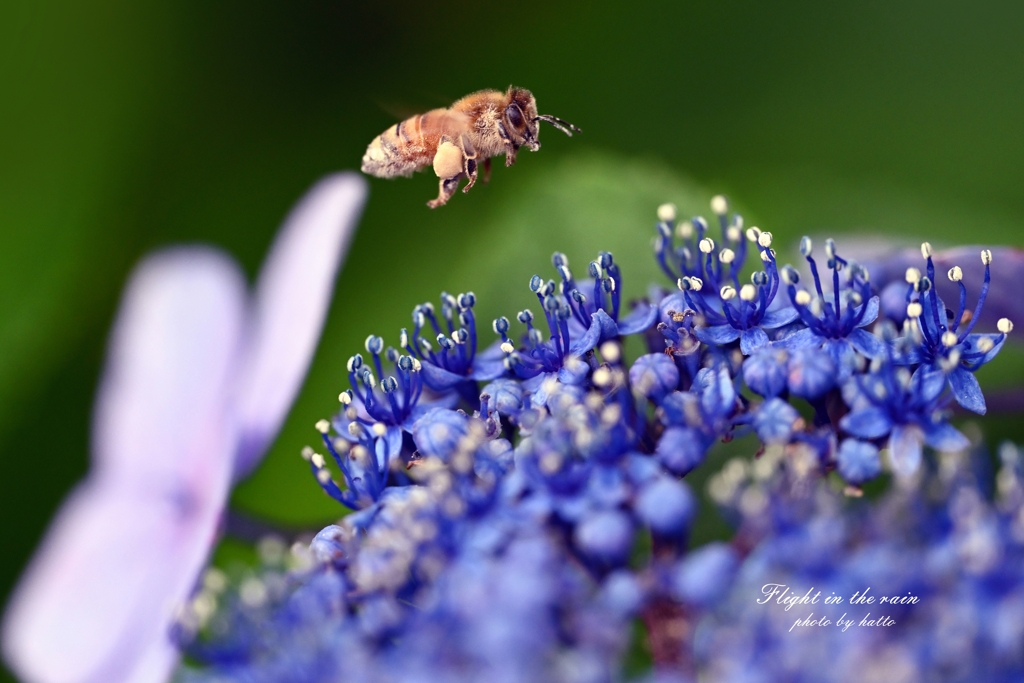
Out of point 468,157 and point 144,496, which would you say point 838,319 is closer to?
point 468,157

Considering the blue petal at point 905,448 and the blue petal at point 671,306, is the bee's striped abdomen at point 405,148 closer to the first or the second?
the blue petal at point 671,306

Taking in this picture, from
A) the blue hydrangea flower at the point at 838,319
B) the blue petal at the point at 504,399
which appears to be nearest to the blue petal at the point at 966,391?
the blue hydrangea flower at the point at 838,319

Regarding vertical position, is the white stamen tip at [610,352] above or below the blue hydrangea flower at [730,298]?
below

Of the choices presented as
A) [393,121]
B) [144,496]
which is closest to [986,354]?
[144,496]

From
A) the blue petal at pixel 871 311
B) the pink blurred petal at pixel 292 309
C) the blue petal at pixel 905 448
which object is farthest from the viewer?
the pink blurred petal at pixel 292 309

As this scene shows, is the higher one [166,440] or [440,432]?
[440,432]

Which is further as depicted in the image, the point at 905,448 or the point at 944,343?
the point at 944,343

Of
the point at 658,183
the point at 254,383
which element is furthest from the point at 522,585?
the point at 658,183

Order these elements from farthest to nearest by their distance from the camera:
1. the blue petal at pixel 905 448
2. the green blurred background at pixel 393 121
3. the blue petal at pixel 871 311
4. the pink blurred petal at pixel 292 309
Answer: the green blurred background at pixel 393 121
the pink blurred petal at pixel 292 309
the blue petal at pixel 871 311
the blue petal at pixel 905 448
